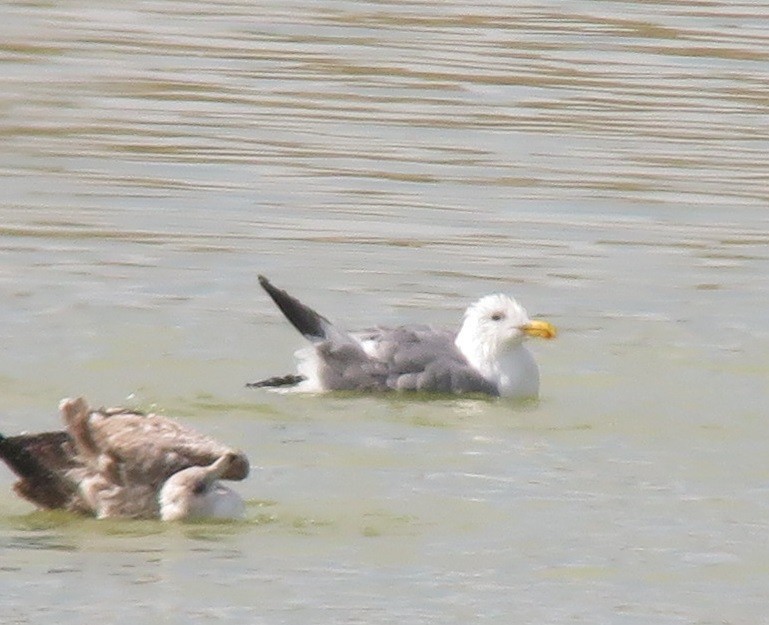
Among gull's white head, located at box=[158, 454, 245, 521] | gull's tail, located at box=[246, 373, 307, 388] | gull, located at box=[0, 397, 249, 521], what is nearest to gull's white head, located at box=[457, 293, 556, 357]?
gull's tail, located at box=[246, 373, 307, 388]

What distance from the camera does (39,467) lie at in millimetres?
10523

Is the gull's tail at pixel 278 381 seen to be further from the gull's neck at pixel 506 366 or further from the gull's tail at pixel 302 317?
the gull's neck at pixel 506 366

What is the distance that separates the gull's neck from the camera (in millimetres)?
12977

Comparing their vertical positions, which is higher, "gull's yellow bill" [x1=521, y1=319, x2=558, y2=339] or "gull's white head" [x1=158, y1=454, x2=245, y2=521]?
"gull's yellow bill" [x1=521, y1=319, x2=558, y2=339]

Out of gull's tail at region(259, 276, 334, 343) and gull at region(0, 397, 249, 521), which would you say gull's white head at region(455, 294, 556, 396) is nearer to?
gull's tail at region(259, 276, 334, 343)

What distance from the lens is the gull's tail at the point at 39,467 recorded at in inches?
412

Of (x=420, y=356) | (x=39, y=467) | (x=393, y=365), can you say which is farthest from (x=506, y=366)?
(x=39, y=467)

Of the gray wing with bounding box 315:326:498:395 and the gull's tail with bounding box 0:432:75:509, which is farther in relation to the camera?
the gray wing with bounding box 315:326:498:395

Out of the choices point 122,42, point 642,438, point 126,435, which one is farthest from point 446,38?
point 126,435

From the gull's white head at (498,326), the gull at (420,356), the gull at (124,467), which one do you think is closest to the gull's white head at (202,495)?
the gull at (124,467)

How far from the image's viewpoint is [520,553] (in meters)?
9.88

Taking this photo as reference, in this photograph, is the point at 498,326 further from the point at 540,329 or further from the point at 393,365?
the point at 393,365

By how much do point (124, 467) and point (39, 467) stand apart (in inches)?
14.0

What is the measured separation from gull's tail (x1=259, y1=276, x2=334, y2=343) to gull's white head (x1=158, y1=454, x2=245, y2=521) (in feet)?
8.81
